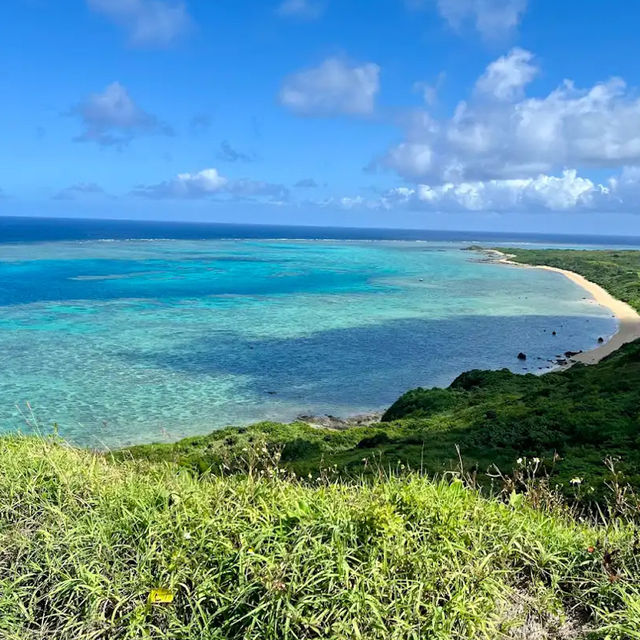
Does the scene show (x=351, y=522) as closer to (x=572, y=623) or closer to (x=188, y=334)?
(x=572, y=623)

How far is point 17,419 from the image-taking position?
2375 centimetres

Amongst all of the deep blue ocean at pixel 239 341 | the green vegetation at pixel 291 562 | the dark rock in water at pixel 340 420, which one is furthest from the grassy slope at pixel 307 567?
the dark rock in water at pixel 340 420

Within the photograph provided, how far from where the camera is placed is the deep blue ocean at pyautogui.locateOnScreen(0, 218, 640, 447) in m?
26.1

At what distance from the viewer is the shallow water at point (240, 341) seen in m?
26.2

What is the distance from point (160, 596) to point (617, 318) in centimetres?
5689

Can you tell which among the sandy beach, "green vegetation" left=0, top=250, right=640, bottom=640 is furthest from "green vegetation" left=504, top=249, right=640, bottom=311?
"green vegetation" left=0, top=250, right=640, bottom=640

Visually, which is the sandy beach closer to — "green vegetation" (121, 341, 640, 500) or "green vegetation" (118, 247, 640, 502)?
"green vegetation" (118, 247, 640, 502)

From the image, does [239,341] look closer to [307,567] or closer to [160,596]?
[160,596]

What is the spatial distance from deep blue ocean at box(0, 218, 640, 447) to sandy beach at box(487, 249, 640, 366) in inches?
59.3

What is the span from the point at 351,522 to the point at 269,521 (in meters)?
0.80

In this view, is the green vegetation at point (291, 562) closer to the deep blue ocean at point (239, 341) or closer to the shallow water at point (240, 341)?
the shallow water at point (240, 341)

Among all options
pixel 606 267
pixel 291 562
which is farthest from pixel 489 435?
pixel 606 267

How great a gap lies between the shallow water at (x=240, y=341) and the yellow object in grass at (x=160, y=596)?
200 inches

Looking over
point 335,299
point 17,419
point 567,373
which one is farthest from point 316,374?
point 335,299
